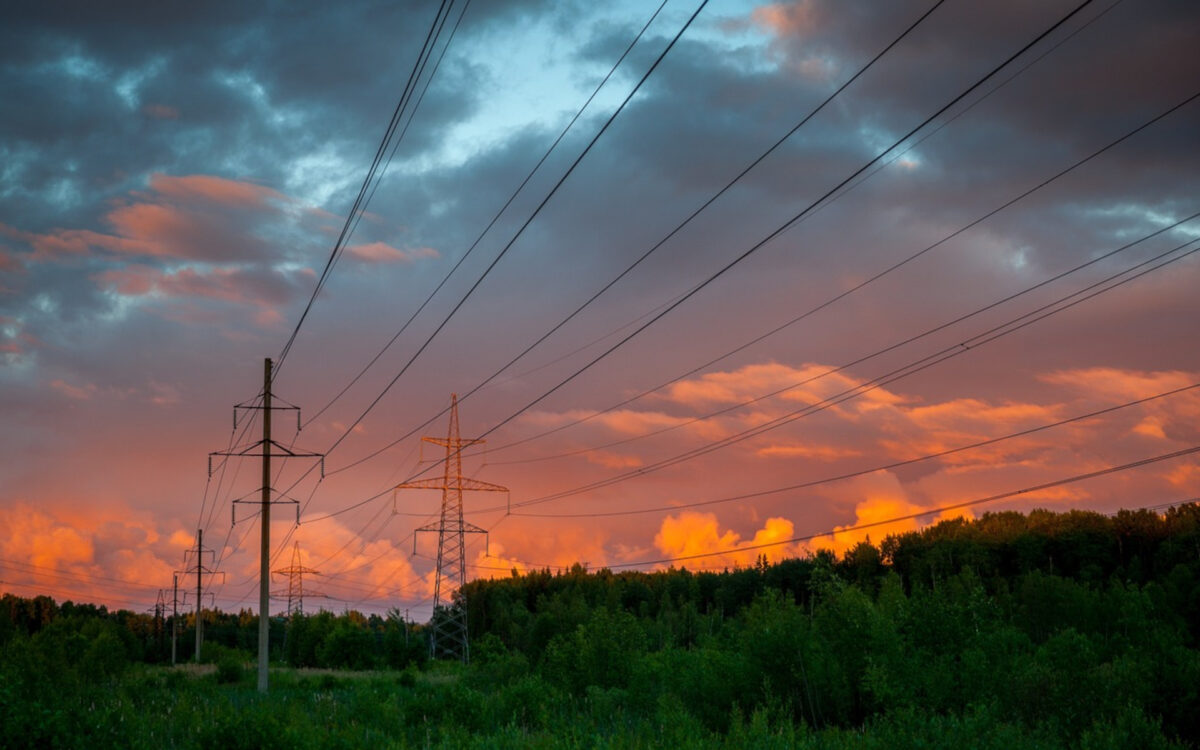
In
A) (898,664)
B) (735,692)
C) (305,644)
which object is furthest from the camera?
(305,644)

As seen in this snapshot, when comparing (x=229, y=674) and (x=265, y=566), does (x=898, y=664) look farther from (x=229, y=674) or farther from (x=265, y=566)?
(x=229, y=674)

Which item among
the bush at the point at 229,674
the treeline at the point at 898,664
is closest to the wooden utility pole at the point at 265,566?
the treeline at the point at 898,664

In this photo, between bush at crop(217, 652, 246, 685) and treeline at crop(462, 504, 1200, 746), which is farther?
bush at crop(217, 652, 246, 685)

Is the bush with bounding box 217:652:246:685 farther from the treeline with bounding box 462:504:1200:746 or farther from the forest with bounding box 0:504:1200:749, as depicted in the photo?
the treeline with bounding box 462:504:1200:746

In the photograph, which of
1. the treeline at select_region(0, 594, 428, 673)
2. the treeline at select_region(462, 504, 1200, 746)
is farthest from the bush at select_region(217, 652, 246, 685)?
the treeline at select_region(462, 504, 1200, 746)

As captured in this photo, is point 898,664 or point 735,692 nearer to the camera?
point 898,664

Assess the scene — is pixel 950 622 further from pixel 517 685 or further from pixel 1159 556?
pixel 1159 556

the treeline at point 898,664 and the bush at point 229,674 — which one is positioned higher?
the treeline at point 898,664

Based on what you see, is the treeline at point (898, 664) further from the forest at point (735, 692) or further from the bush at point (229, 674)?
the bush at point (229, 674)

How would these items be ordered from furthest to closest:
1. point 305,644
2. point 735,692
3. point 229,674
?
point 305,644
point 229,674
point 735,692

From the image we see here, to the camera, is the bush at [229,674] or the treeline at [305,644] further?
the treeline at [305,644]

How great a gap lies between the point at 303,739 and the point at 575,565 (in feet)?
547

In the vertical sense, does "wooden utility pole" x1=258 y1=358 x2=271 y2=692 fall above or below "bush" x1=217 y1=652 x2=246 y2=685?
above

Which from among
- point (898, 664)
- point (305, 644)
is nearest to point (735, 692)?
point (898, 664)
